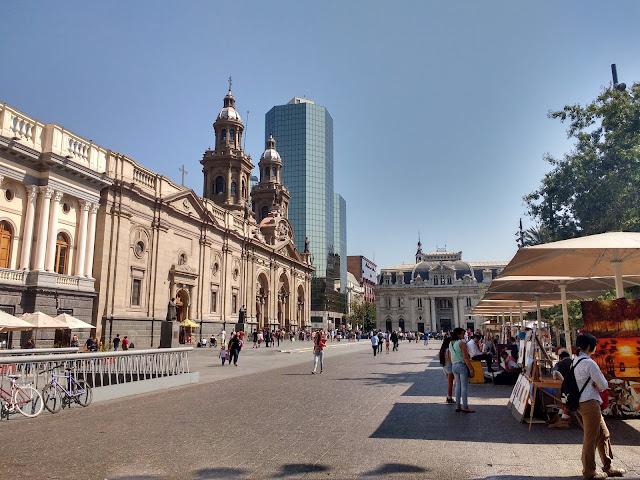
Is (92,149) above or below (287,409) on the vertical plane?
above

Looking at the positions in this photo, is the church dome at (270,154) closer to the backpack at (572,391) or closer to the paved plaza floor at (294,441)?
the paved plaza floor at (294,441)

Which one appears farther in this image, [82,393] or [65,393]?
[82,393]

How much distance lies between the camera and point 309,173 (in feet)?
356

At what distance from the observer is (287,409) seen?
10094mm

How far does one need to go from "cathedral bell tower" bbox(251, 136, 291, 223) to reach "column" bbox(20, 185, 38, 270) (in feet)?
156

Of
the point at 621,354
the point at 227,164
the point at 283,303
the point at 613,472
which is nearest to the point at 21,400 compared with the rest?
the point at 613,472

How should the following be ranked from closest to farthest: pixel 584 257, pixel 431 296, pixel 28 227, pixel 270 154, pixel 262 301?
pixel 584 257 < pixel 28 227 < pixel 262 301 < pixel 270 154 < pixel 431 296

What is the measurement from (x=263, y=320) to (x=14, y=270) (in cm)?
3687

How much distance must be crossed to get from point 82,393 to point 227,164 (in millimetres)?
51626

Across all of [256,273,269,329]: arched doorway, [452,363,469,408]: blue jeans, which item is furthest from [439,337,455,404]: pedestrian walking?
[256,273,269,329]: arched doorway

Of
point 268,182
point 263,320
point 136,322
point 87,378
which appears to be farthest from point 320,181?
point 87,378

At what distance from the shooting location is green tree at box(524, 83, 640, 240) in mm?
21616

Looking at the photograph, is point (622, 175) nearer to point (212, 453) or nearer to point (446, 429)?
point (446, 429)

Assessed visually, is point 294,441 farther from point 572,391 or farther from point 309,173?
point 309,173
